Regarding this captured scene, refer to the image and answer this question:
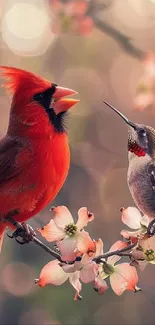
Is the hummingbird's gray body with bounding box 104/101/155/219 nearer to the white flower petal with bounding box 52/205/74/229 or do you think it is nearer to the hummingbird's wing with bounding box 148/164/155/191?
the hummingbird's wing with bounding box 148/164/155/191

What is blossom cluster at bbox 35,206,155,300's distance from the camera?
2.12 feet

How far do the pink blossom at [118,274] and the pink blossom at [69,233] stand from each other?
0.03m

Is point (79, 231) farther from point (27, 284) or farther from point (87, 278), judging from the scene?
point (27, 284)

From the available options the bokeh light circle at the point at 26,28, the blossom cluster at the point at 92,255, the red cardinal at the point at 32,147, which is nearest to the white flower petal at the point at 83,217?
the blossom cluster at the point at 92,255

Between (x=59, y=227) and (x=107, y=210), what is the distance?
166 centimetres

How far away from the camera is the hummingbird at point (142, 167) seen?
747 millimetres

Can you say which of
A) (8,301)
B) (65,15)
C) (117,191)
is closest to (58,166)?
(65,15)

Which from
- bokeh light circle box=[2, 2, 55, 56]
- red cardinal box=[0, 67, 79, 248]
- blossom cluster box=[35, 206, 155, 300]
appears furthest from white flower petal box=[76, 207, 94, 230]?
bokeh light circle box=[2, 2, 55, 56]

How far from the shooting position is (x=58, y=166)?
78 cm

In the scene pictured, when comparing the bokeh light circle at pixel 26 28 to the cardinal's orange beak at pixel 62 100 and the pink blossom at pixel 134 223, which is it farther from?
the pink blossom at pixel 134 223

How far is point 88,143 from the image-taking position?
232cm

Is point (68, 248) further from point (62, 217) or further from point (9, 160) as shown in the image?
point (9, 160)

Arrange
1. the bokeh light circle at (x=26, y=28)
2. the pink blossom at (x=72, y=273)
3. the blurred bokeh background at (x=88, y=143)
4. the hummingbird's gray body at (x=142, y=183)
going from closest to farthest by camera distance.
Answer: the pink blossom at (x=72, y=273), the hummingbird's gray body at (x=142, y=183), the bokeh light circle at (x=26, y=28), the blurred bokeh background at (x=88, y=143)

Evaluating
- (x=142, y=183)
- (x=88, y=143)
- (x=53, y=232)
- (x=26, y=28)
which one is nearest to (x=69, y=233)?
(x=53, y=232)
